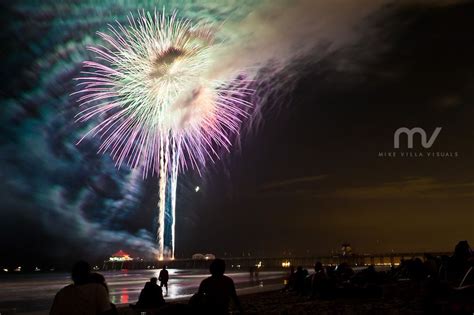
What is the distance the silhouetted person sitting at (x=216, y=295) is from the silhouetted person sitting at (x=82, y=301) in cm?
179

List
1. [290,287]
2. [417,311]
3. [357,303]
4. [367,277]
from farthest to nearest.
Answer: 1. [290,287]
2. [367,277]
3. [357,303]
4. [417,311]

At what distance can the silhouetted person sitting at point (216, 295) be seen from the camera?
251 inches

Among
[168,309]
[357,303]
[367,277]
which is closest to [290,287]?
[367,277]

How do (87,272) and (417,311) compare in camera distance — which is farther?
(417,311)

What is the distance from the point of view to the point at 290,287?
23312mm

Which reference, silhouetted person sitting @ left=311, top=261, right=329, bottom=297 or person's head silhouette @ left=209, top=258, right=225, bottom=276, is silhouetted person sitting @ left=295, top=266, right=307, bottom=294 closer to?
silhouetted person sitting @ left=311, top=261, right=329, bottom=297

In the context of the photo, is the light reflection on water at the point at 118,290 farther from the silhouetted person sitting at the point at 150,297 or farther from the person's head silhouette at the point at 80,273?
the person's head silhouette at the point at 80,273

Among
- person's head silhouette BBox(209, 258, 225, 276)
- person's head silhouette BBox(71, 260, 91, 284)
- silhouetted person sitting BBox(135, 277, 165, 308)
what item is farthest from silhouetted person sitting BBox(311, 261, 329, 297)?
person's head silhouette BBox(71, 260, 91, 284)

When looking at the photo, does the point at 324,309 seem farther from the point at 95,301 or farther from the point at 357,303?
the point at 95,301

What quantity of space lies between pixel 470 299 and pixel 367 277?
1293 cm

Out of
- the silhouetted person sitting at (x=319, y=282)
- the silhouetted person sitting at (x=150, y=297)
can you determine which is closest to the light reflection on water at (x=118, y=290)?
the silhouetted person sitting at (x=319, y=282)

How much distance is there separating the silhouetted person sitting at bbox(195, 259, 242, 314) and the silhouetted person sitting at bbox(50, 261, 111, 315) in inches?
70.6

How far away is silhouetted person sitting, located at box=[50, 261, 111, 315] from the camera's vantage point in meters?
4.79

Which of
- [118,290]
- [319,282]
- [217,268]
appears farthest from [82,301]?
[118,290]
